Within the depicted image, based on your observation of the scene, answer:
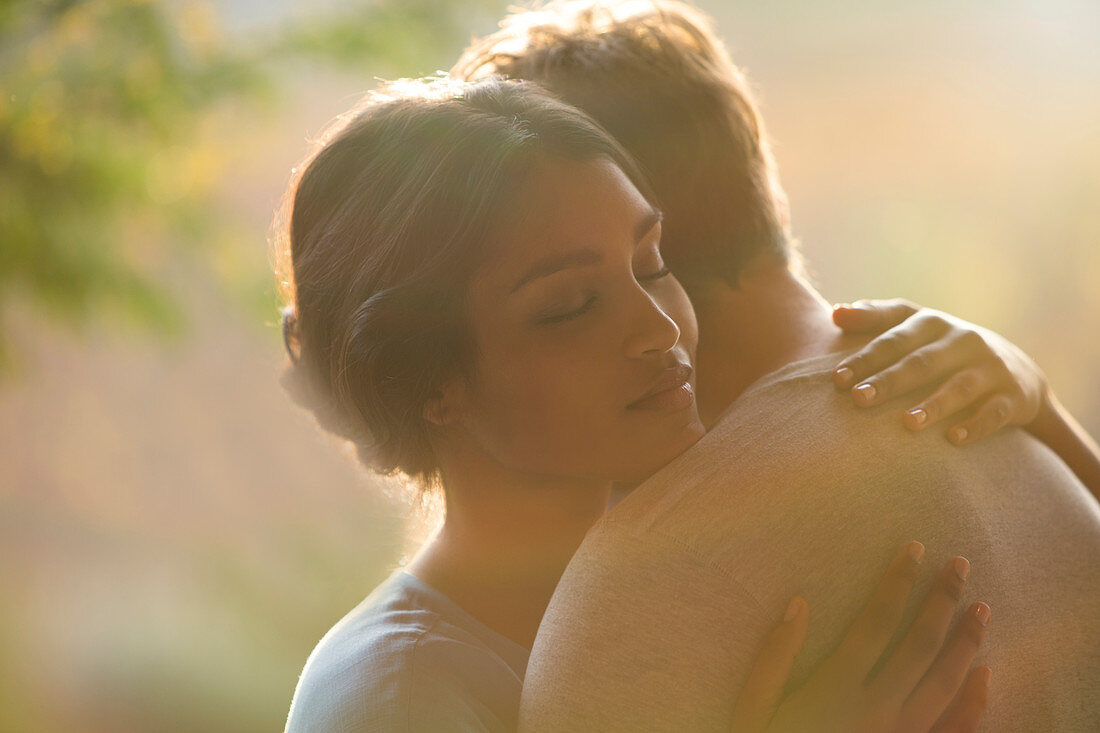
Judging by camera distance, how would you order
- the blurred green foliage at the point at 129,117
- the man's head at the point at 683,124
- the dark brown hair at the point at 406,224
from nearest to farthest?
the dark brown hair at the point at 406,224 < the man's head at the point at 683,124 < the blurred green foliage at the point at 129,117

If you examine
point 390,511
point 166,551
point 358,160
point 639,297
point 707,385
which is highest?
point 358,160

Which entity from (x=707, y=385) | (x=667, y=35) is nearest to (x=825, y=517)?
(x=707, y=385)

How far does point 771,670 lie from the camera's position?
0.68 metres

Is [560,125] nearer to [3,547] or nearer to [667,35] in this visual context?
[667,35]

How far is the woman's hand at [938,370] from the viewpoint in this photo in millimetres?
807

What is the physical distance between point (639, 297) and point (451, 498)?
33cm

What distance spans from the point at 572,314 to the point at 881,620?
350 millimetres

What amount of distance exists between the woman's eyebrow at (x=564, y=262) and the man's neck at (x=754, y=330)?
0.20 m

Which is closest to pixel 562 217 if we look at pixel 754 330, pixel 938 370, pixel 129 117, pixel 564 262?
pixel 564 262

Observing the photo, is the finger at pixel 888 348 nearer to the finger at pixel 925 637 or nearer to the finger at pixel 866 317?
the finger at pixel 866 317

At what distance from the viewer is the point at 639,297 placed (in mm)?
861

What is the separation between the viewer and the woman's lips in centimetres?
86

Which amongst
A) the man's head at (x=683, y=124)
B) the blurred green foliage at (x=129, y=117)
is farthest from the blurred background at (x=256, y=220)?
the man's head at (x=683, y=124)

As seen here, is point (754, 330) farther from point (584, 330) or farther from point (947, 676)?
point (947, 676)
